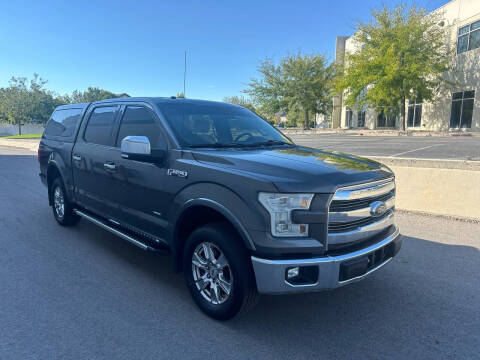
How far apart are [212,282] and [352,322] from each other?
1266 mm

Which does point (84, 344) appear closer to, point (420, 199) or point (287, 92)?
point (420, 199)

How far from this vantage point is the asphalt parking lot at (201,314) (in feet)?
8.84

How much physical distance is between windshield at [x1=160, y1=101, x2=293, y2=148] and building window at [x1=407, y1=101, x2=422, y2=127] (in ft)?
110

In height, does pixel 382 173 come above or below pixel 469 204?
above

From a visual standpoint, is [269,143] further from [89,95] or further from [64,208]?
[89,95]

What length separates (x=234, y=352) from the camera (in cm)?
267

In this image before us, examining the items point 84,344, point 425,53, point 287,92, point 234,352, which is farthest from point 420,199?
point 287,92

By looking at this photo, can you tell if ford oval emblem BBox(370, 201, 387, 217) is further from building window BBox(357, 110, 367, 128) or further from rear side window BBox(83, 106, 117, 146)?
building window BBox(357, 110, 367, 128)

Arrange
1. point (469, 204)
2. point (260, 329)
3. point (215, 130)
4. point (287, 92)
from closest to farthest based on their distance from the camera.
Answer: point (260, 329) < point (215, 130) < point (469, 204) < point (287, 92)

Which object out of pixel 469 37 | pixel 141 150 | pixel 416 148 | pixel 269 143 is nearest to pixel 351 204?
pixel 269 143

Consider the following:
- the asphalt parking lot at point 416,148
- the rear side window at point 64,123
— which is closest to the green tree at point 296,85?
the asphalt parking lot at point 416,148

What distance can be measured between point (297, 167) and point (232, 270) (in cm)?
98

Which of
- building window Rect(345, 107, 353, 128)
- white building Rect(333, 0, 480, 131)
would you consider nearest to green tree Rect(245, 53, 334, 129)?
building window Rect(345, 107, 353, 128)

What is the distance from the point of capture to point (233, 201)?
2795 millimetres
